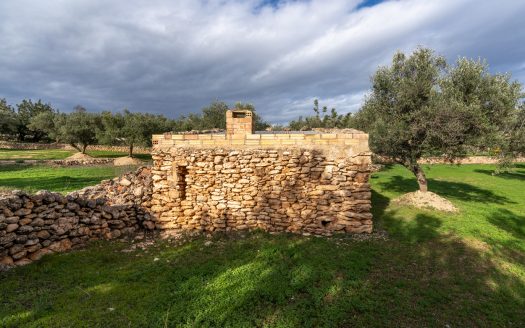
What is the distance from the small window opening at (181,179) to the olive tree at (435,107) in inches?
368

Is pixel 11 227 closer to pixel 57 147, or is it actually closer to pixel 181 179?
pixel 181 179

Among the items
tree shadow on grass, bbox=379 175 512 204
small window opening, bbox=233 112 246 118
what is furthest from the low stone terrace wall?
tree shadow on grass, bbox=379 175 512 204

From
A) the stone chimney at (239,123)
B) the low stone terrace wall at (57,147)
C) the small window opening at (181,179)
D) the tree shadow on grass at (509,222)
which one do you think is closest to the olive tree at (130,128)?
the low stone terrace wall at (57,147)

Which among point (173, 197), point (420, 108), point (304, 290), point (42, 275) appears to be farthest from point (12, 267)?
point (420, 108)

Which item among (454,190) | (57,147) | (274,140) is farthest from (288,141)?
(57,147)

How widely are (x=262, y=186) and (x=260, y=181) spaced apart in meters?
0.19

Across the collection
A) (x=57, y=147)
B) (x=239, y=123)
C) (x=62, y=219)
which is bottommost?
(x=62, y=219)

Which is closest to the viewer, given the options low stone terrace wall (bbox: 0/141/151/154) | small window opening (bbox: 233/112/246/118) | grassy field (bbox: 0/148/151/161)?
small window opening (bbox: 233/112/246/118)

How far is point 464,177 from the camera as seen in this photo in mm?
23750

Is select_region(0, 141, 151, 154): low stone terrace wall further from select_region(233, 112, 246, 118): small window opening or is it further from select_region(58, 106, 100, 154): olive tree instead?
select_region(233, 112, 246, 118): small window opening

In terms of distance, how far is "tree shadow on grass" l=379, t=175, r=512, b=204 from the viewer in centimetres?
1543

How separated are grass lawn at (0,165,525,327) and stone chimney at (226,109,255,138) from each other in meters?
3.82

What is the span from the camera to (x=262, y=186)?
928 centimetres

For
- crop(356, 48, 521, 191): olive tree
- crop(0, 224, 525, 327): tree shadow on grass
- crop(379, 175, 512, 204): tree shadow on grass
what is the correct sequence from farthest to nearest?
crop(379, 175, 512, 204): tree shadow on grass, crop(356, 48, 521, 191): olive tree, crop(0, 224, 525, 327): tree shadow on grass
